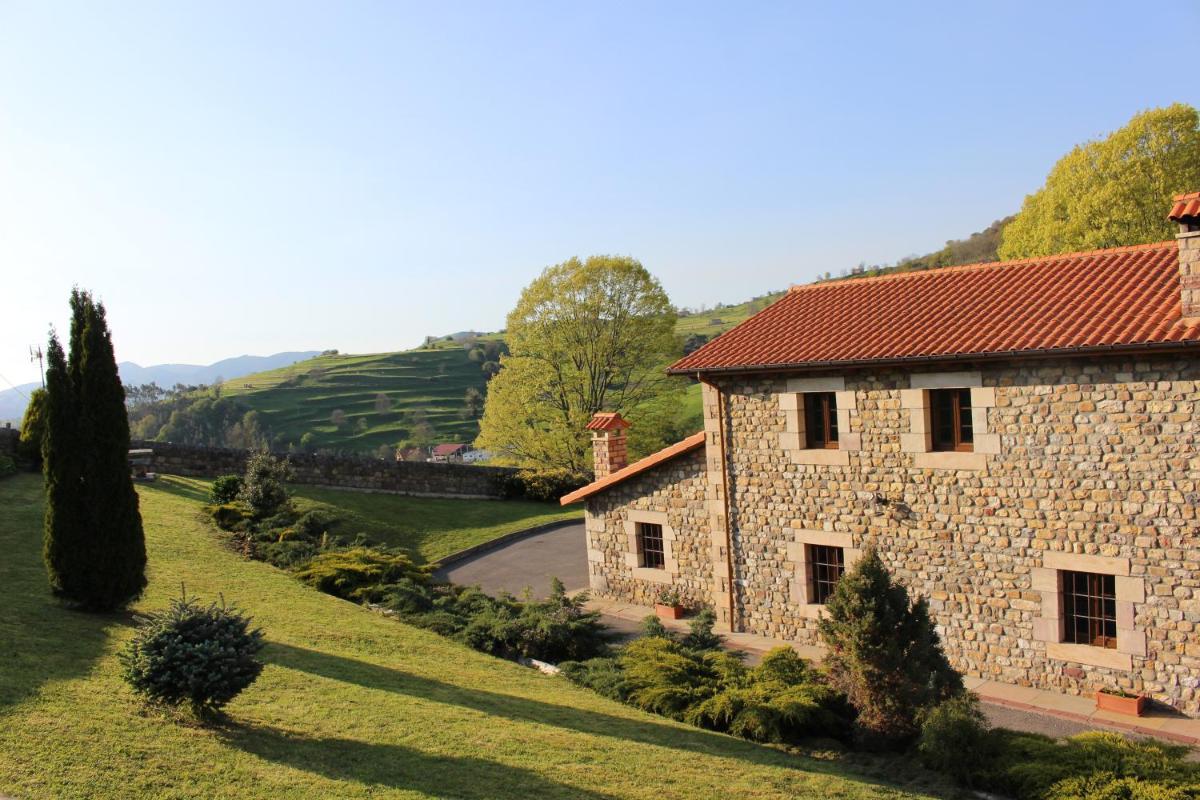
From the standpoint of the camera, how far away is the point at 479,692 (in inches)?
457

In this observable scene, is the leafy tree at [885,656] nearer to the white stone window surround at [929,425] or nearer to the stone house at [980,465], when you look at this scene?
the stone house at [980,465]

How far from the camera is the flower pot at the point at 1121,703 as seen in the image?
12.0m

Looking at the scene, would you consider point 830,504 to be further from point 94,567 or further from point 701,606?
point 94,567

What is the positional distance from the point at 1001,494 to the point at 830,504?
3056mm

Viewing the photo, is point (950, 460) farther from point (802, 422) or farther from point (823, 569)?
point (823, 569)

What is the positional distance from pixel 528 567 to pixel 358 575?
559cm

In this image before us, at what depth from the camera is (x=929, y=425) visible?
14.2 metres

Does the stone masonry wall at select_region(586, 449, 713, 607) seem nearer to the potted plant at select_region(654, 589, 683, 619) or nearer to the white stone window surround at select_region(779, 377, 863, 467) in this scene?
the potted plant at select_region(654, 589, 683, 619)

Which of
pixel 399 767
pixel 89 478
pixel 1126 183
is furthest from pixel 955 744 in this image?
pixel 1126 183

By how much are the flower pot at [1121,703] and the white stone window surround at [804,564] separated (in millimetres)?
4510

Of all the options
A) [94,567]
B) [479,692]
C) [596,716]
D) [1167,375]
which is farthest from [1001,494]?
[94,567]

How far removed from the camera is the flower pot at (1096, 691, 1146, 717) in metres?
12.0

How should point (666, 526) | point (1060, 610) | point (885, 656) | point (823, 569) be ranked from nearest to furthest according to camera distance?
point (885, 656) < point (1060, 610) < point (823, 569) < point (666, 526)

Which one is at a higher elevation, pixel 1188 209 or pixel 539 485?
pixel 1188 209
